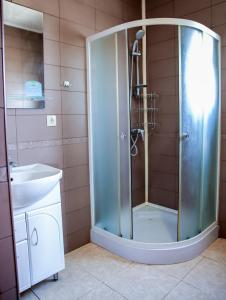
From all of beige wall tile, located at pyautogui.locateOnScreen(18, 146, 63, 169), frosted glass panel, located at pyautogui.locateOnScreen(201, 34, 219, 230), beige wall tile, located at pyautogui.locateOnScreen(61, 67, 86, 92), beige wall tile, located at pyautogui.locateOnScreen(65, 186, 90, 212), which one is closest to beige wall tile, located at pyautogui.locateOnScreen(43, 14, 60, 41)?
Answer: beige wall tile, located at pyautogui.locateOnScreen(61, 67, 86, 92)

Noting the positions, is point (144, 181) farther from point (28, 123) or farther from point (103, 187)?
point (28, 123)

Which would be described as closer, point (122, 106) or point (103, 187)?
point (122, 106)

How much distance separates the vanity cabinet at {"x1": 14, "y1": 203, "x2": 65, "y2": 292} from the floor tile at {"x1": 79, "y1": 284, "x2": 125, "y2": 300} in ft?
1.00

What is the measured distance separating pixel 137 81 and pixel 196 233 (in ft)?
5.47

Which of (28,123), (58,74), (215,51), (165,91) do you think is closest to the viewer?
(28,123)

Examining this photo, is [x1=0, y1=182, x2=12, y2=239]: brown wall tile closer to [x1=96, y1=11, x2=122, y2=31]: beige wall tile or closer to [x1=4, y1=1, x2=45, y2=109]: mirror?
[x1=4, y1=1, x2=45, y2=109]: mirror

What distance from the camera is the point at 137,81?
106 inches

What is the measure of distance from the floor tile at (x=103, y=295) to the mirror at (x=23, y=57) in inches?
58.2

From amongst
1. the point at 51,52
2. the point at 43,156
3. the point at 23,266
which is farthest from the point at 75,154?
the point at 23,266

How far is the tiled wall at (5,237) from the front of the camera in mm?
1200

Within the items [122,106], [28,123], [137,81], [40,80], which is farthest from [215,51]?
[28,123]

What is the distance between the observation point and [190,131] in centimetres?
205

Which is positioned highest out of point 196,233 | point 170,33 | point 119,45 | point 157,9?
point 157,9

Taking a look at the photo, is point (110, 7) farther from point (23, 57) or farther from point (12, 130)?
point (12, 130)
